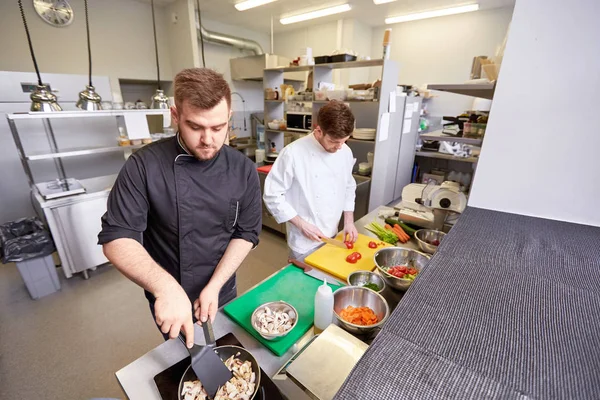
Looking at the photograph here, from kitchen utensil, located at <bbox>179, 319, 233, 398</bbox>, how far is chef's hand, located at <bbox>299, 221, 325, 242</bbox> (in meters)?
0.91

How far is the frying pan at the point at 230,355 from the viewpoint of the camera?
2.46ft

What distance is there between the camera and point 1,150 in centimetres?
305

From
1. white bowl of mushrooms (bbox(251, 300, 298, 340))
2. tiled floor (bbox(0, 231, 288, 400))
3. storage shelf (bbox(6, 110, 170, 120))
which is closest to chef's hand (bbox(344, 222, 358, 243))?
white bowl of mushrooms (bbox(251, 300, 298, 340))

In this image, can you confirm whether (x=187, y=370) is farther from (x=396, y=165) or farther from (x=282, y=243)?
(x=396, y=165)

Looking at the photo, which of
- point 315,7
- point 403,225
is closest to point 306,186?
point 403,225

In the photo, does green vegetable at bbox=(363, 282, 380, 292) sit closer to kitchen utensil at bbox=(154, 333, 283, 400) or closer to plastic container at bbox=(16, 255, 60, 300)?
kitchen utensil at bbox=(154, 333, 283, 400)

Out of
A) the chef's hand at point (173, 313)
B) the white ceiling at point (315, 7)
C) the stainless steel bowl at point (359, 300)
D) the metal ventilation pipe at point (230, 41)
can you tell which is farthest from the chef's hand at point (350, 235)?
the metal ventilation pipe at point (230, 41)

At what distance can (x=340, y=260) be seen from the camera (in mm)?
1414

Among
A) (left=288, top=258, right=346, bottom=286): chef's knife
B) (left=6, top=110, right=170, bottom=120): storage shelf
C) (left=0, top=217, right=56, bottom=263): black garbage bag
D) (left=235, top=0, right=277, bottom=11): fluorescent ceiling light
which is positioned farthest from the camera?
(left=235, top=0, right=277, bottom=11): fluorescent ceiling light

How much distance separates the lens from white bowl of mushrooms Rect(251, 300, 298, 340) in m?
0.92

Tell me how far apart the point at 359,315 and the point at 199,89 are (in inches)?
38.1

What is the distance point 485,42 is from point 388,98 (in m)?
3.37

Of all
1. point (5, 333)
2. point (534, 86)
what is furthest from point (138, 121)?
point (534, 86)

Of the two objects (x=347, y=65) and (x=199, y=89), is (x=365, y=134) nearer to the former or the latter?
(x=347, y=65)
